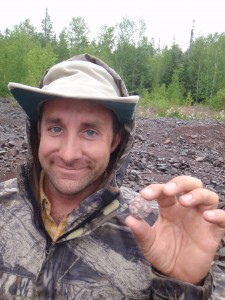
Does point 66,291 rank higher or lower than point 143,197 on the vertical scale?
lower

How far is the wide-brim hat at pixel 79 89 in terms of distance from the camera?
2408 millimetres

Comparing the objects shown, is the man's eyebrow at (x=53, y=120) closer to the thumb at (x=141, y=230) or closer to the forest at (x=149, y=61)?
the thumb at (x=141, y=230)

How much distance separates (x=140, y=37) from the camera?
202 feet

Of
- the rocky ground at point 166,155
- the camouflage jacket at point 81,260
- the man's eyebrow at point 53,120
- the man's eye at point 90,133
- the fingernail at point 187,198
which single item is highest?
the man's eyebrow at point 53,120

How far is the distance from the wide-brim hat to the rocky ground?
185 inches

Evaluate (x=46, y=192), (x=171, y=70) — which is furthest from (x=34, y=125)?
(x=171, y=70)

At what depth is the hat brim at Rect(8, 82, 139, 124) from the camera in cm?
241

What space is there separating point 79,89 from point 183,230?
1.02 metres

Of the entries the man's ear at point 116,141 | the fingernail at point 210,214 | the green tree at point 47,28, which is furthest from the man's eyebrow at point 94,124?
the green tree at point 47,28

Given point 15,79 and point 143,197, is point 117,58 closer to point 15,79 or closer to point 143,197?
point 15,79

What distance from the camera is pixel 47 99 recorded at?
257 centimetres

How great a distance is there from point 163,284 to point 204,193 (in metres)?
0.58

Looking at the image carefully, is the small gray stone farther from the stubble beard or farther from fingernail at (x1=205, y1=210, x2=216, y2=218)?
the stubble beard

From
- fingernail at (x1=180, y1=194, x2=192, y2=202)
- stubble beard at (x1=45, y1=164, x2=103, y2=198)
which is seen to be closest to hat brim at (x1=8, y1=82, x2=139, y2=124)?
stubble beard at (x1=45, y1=164, x2=103, y2=198)
